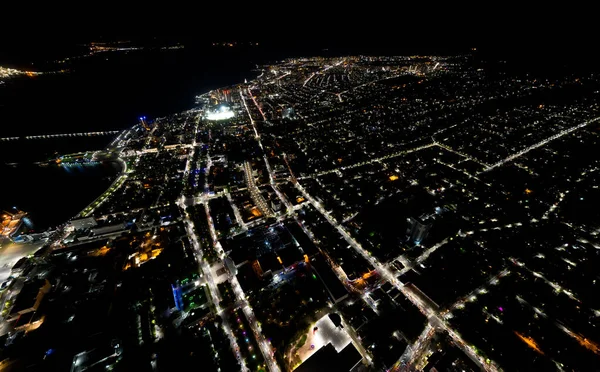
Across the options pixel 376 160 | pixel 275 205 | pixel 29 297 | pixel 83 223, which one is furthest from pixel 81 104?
pixel 376 160

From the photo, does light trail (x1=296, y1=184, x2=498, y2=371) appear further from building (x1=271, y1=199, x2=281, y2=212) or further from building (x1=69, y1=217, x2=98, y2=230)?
building (x1=69, y1=217, x2=98, y2=230)

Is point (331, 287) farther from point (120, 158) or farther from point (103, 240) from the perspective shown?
point (120, 158)

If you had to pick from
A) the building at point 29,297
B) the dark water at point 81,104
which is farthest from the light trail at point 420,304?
the dark water at point 81,104

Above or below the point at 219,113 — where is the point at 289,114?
below

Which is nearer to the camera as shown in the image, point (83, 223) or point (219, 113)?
point (83, 223)

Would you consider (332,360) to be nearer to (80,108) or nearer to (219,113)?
(219,113)

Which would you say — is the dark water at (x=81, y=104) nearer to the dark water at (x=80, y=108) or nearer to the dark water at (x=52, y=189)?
the dark water at (x=80, y=108)

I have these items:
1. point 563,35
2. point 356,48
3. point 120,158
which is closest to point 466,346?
point 120,158
